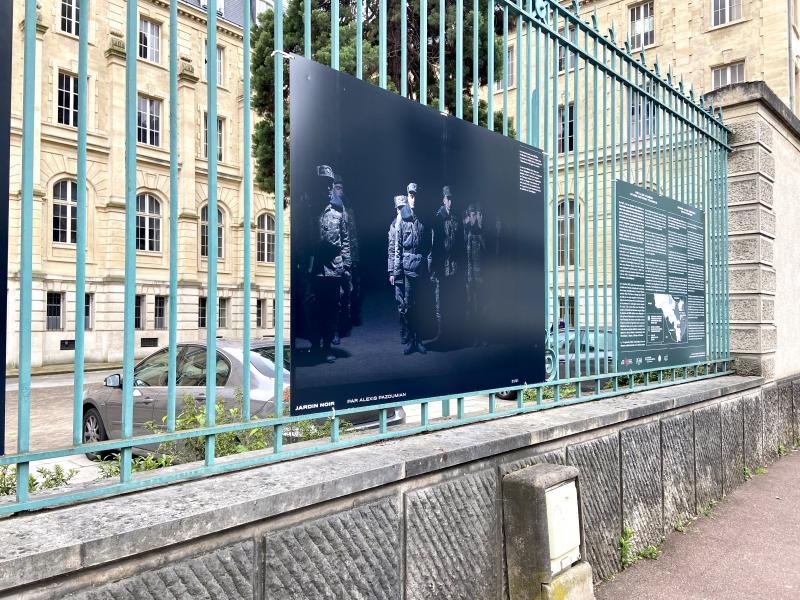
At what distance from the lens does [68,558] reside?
1.73 meters

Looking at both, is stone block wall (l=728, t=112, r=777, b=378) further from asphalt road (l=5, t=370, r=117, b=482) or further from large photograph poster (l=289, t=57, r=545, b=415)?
asphalt road (l=5, t=370, r=117, b=482)

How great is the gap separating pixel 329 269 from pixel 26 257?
3.77ft

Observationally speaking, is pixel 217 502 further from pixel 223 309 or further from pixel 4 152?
pixel 223 309

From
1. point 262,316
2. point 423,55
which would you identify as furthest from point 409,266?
point 262,316

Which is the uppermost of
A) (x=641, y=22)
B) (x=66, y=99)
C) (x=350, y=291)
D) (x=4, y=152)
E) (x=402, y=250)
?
(x=641, y=22)

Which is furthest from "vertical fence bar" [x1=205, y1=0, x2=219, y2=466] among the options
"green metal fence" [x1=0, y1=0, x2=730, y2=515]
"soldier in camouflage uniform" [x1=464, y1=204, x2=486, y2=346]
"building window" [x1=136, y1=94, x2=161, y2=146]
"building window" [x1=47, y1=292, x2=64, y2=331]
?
"building window" [x1=47, y1=292, x2=64, y2=331]

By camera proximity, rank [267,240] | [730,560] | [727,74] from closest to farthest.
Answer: [730,560] → [267,240] → [727,74]

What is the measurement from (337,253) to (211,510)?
3.89 feet

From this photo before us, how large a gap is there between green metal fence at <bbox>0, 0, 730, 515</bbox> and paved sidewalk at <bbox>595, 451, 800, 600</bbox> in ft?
4.02

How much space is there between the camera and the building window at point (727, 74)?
24.6 m

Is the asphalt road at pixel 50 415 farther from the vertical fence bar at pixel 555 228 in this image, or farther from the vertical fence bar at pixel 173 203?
the vertical fence bar at pixel 555 228

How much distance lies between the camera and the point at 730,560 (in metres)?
4.58

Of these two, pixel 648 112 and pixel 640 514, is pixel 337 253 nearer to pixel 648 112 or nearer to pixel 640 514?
pixel 640 514

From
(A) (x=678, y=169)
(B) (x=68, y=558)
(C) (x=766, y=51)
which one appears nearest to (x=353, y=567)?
(B) (x=68, y=558)
